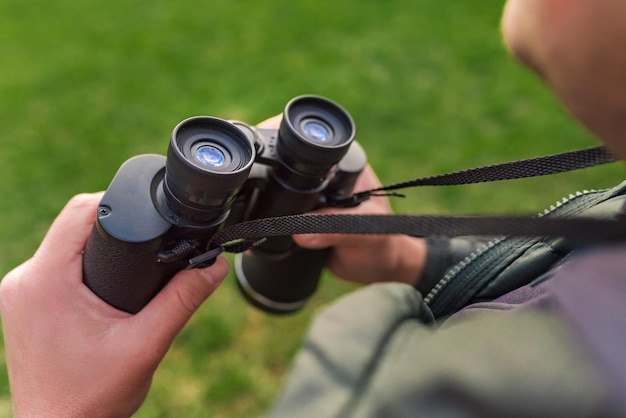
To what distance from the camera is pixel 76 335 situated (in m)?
0.77

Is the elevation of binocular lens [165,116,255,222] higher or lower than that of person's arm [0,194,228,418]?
higher

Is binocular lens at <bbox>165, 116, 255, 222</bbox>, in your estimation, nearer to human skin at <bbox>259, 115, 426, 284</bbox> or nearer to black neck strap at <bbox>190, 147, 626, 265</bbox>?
Answer: black neck strap at <bbox>190, 147, 626, 265</bbox>

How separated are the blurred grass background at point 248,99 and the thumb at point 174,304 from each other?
0.82m

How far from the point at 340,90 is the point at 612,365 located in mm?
1892

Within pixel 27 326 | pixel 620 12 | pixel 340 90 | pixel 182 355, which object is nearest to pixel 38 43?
pixel 340 90

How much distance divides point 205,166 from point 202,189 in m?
0.03

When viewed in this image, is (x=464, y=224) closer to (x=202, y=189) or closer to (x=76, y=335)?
(x=202, y=189)

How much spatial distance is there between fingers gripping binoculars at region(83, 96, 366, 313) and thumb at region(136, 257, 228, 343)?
0.7 inches

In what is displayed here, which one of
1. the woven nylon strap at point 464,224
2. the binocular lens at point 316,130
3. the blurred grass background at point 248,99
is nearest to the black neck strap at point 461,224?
the woven nylon strap at point 464,224

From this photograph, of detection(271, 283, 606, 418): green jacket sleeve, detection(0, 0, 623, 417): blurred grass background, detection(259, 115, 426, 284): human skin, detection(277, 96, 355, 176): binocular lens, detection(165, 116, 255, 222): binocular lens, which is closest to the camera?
detection(271, 283, 606, 418): green jacket sleeve

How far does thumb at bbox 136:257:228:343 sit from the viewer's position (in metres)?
0.79

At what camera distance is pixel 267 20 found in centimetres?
244

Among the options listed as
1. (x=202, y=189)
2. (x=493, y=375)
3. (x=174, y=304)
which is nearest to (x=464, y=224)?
(x=493, y=375)

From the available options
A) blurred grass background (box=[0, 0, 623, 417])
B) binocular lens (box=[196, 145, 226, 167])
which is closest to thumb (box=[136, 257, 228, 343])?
binocular lens (box=[196, 145, 226, 167])
